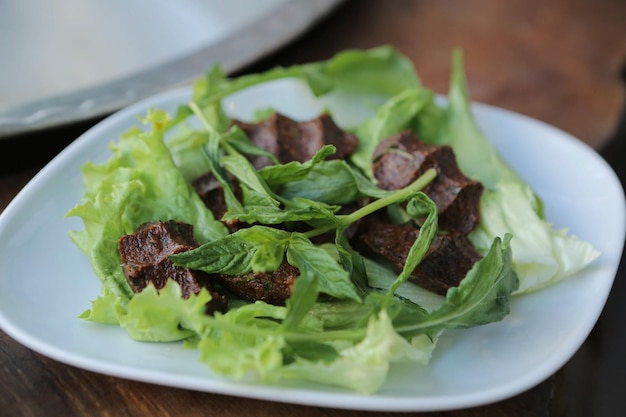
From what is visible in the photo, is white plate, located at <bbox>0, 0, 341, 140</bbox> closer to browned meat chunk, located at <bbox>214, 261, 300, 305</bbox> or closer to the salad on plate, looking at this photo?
the salad on plate

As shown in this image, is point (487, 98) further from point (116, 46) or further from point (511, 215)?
point (116, 46)

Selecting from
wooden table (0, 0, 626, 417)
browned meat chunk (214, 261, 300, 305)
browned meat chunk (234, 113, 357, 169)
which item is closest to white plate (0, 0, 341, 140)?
wooden table (0, 0, 626, 417)

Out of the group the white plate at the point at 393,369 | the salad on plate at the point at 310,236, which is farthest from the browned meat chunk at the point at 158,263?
the white plate at the point at 393,369

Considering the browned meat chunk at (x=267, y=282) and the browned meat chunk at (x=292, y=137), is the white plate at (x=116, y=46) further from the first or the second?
the browned meat chunk at (x=267, y=282)

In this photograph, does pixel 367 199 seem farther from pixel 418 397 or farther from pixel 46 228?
pixel 46 228

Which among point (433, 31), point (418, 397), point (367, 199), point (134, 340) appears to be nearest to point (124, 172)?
point (134, 340)

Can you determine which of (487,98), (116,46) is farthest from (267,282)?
(116,46)

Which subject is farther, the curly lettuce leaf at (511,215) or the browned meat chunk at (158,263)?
the curly lettuce leaf at (511,215)
